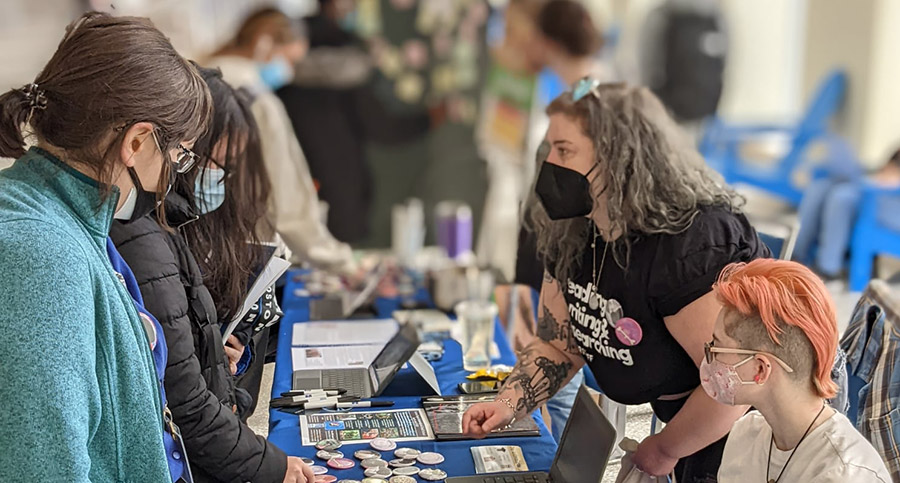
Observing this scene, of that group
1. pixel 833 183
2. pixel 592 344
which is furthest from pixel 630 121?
pixel 833 183

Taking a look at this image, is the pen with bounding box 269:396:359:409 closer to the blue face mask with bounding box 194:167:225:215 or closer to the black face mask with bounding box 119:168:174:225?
the blue face mask with bounding box 194:167:225:215

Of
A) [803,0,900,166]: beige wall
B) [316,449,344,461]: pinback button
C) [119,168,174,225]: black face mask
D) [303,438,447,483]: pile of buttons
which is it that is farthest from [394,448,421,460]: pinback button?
[803,0,900,166]: beige wall

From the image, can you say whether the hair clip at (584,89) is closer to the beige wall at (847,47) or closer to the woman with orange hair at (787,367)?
the woman with orange hair at (787,367)

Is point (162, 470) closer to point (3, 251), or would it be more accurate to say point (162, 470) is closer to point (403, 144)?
point (3, 251)

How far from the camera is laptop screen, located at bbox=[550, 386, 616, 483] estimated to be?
1.44 metres

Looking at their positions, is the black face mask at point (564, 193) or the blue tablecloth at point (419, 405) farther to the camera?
the black face mask at point (564, 193)

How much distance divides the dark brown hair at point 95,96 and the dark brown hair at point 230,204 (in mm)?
500

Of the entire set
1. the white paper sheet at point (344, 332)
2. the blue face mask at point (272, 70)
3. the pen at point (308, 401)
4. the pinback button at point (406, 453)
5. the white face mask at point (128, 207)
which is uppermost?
the white face mask at point (128, 207)

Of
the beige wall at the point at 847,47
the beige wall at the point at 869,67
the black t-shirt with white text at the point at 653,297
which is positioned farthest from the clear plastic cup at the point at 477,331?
the beige wall at the point at 847,47

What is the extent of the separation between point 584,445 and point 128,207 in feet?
2.75

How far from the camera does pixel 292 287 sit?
3.13m

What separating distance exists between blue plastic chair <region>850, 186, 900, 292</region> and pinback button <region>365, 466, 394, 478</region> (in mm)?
3241

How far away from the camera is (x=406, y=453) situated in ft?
5.70

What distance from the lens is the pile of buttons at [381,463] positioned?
1640mm
